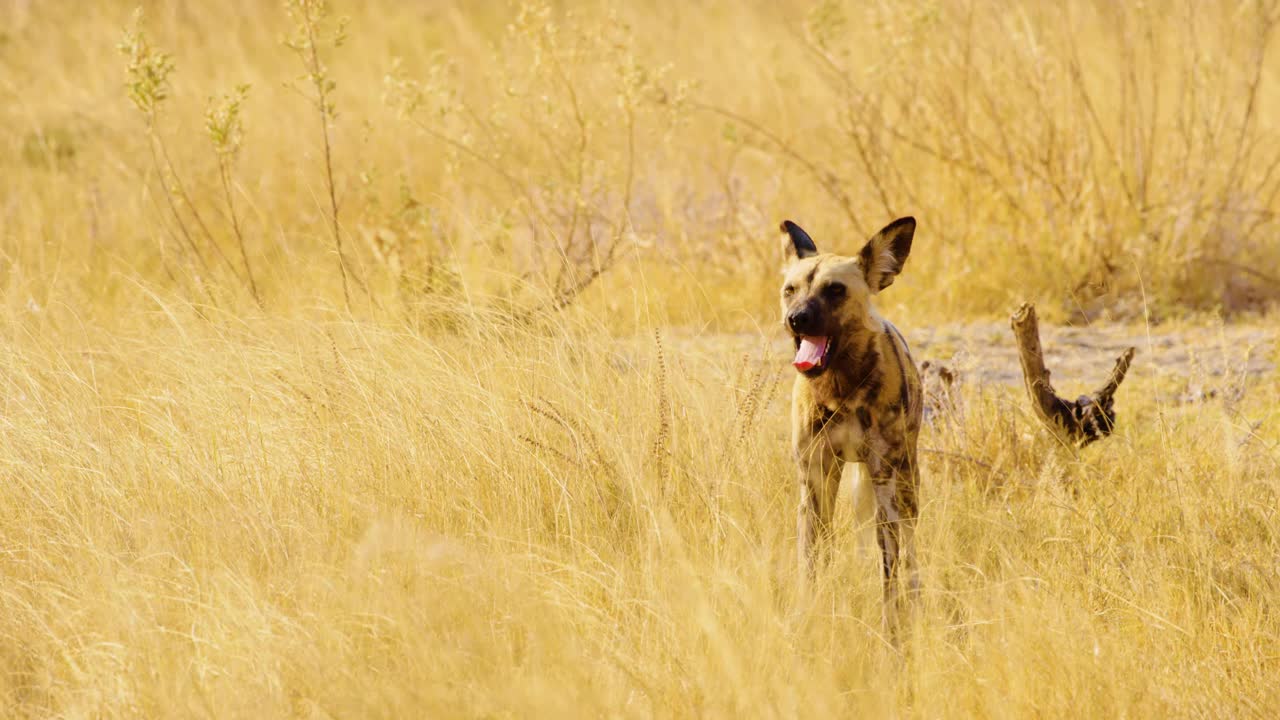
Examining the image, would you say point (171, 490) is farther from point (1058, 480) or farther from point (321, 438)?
point (1058, 480)

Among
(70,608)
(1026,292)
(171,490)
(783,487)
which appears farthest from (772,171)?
(70,608)

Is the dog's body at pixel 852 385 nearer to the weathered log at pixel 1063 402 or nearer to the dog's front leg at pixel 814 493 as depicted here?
the dog's front leg at pixel 814 493

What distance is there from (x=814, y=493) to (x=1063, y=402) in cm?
148

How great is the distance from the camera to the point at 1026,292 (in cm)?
703

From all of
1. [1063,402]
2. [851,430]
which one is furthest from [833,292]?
[1063,402]

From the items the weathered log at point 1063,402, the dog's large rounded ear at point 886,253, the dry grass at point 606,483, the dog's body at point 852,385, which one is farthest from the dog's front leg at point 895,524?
the weathered log at point 1063,402

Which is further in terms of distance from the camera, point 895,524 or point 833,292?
point 895,524

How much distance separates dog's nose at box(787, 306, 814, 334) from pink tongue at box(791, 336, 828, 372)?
55 millimetres

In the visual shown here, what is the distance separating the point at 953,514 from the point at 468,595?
5.46ft

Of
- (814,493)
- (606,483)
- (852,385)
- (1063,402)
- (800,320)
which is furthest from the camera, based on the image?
(1063,402)

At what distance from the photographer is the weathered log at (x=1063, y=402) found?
4.47m

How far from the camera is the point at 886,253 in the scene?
3389 mm

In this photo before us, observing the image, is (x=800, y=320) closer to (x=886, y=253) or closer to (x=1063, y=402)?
(x=886, y=253)

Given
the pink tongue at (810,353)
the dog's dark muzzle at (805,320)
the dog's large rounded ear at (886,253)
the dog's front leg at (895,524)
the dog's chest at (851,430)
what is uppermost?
the dog's large rounded ear at (886,253)
